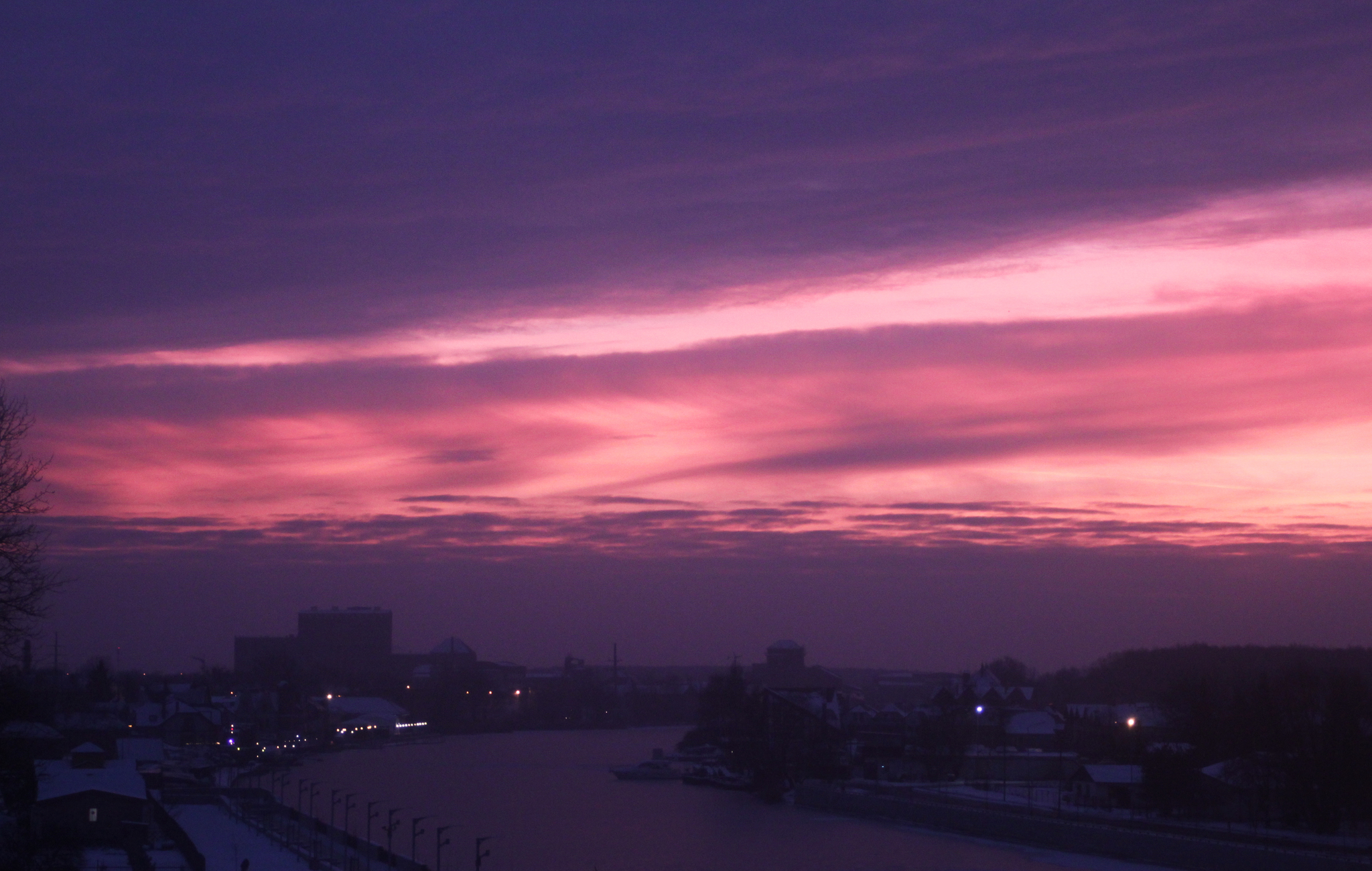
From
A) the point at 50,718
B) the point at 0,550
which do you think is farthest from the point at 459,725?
the point at 0,550

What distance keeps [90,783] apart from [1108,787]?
15.5 meters

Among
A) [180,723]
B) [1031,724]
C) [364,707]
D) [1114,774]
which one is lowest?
[364,707]

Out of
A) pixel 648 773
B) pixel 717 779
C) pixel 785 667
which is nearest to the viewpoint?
pixel 717 779

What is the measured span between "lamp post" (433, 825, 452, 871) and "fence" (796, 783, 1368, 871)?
25.7 feet

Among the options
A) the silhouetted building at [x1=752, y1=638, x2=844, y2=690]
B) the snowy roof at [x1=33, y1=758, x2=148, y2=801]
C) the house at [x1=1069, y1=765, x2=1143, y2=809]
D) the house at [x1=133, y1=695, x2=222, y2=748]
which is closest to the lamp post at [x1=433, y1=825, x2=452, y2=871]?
the snowy roof at [x1=33, y1=758, x2=148, y2=801]

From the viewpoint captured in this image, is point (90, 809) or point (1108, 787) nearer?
point (90, 809)

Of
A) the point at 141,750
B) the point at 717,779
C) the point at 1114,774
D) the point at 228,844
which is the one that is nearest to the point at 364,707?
the point at 141,750

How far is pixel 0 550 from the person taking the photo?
235 inches

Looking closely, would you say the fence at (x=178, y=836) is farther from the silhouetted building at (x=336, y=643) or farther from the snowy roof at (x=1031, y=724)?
the silhouetted building at (x=336, y=643)

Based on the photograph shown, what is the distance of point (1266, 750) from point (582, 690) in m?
48.8

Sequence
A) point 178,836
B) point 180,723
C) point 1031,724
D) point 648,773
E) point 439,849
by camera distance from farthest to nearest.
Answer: point 180,723 < point 1031,724 < point 648,773 < point 178,836 < point 439,849

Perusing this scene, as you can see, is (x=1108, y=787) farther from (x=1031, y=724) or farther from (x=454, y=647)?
(x=454, y=647)

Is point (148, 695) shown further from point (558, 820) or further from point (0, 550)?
point (0, 550)

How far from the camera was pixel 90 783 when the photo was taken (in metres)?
14.4
